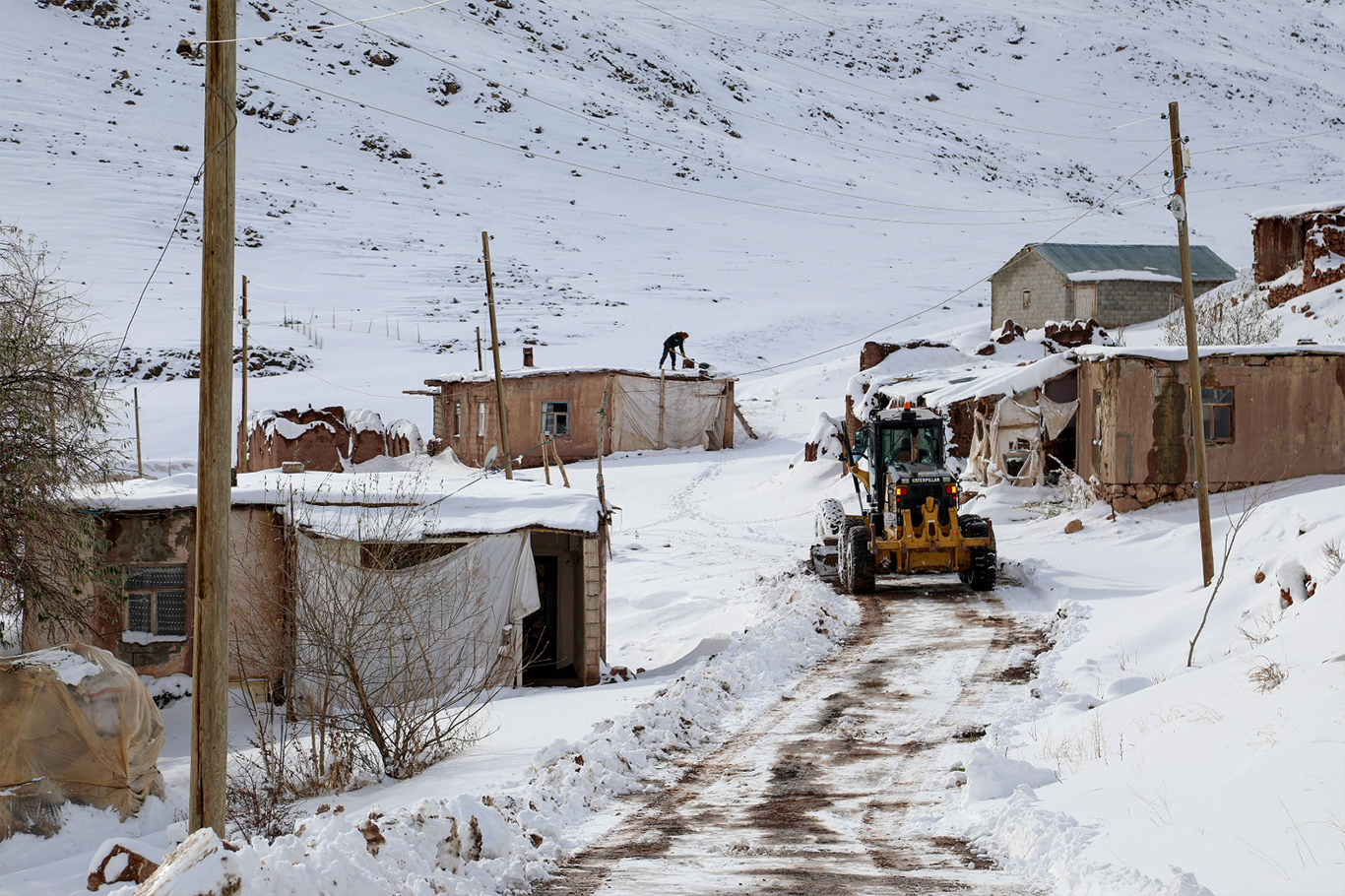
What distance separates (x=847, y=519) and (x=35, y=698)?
468 inches

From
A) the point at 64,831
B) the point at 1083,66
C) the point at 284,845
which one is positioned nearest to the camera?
the point at 284,845

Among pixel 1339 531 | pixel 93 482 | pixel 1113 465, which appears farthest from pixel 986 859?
pixel 1113 465

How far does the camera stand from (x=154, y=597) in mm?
16516

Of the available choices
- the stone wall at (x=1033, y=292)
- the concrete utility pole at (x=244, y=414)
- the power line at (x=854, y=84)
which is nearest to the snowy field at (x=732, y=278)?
the power line at (x=854, y=84)

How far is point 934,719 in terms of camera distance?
1161 cm

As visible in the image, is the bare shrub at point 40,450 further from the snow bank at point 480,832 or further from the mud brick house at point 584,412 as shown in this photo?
the mud brick house at point 584,412

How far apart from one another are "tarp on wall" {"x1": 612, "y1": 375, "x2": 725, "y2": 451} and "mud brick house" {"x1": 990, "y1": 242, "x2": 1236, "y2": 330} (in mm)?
14907

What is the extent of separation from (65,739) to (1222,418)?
19.2 meters

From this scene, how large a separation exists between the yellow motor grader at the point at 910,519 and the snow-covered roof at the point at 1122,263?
30455 millimetres

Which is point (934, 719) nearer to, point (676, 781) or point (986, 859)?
point (676, 781)

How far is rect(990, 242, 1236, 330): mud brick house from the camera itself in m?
46.4

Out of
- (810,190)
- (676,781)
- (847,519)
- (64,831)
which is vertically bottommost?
(64,831)

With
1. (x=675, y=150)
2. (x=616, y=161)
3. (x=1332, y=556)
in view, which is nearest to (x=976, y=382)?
(x=1332, y=556)

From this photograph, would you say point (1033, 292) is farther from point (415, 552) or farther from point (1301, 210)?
point (415, 552)
